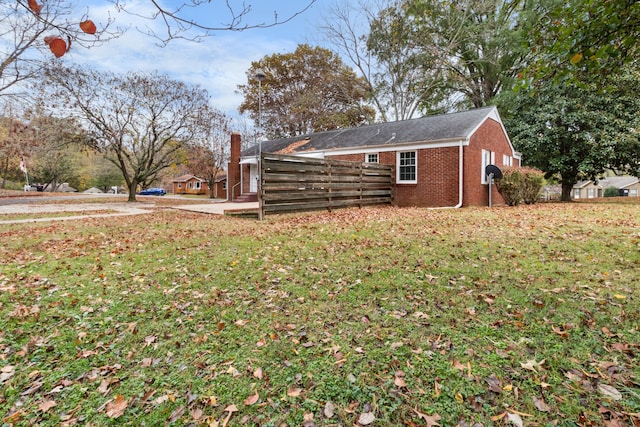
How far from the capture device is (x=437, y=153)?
13.5 m

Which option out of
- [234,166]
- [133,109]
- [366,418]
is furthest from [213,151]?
[366,418]

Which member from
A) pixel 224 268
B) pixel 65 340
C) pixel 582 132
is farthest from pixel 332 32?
pixel 65 340

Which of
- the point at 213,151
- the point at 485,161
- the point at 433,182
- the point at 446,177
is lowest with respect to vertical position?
the point at 433,182

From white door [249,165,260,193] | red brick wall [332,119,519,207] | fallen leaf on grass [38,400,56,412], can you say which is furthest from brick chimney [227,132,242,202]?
fallen leaf on grass [38,400,56,412]

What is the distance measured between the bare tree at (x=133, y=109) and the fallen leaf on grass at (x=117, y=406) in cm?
1974

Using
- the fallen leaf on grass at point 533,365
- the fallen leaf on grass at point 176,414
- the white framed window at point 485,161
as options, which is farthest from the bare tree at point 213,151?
the fallen leaf on grass at point 533,365

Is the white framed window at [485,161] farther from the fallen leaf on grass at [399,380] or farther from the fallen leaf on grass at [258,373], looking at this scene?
the fallen leaf on grass at [258,373]

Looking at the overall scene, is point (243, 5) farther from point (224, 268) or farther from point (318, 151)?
point (318, 151)

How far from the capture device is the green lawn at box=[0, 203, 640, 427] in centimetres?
218

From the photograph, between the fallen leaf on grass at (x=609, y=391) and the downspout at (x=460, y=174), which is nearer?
the fallen leaf on grass at (x=609, y=391)

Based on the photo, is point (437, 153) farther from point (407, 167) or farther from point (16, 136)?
point (16, 136)

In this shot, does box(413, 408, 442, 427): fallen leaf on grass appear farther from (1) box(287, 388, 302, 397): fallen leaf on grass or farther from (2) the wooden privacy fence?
(2) the wooden privacy fence

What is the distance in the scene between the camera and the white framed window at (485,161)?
14.4m

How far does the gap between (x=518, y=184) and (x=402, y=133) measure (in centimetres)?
556
